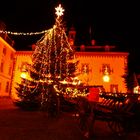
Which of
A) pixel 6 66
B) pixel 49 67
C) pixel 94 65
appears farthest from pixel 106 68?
pixel 49 67

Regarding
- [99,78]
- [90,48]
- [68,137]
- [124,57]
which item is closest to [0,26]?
[90,48]

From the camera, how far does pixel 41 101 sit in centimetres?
1669

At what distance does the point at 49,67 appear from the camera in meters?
17.4

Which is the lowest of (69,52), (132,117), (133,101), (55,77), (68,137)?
(68,137)

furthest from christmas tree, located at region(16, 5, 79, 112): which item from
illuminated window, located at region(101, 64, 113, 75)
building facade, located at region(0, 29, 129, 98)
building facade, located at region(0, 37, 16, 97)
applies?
illuminated window, located at region(101, 64, 113, 75)

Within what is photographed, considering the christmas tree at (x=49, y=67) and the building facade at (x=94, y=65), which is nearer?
the christmas tree at (x=49, y=67)

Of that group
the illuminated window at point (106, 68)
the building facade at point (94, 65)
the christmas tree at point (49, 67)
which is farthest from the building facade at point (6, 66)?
the christmas tree at point (49, 67)

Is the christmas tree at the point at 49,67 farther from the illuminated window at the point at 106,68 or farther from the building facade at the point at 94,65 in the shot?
the illuminated window at the point at 106,68

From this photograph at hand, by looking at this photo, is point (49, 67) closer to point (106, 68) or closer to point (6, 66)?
point (106, 68)

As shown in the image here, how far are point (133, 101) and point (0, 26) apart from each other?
27158 millimetres

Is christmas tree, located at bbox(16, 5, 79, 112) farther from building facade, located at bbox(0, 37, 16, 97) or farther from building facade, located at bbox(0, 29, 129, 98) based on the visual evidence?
building facade, located at bbox(0, 37, 16, 97)

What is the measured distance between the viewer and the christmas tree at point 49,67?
56.4ft

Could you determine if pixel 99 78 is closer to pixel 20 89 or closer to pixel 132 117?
pixel 20 89

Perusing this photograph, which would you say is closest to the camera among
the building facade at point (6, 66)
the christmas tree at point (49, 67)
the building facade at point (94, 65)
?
the christmas tree at point (49, 67)
